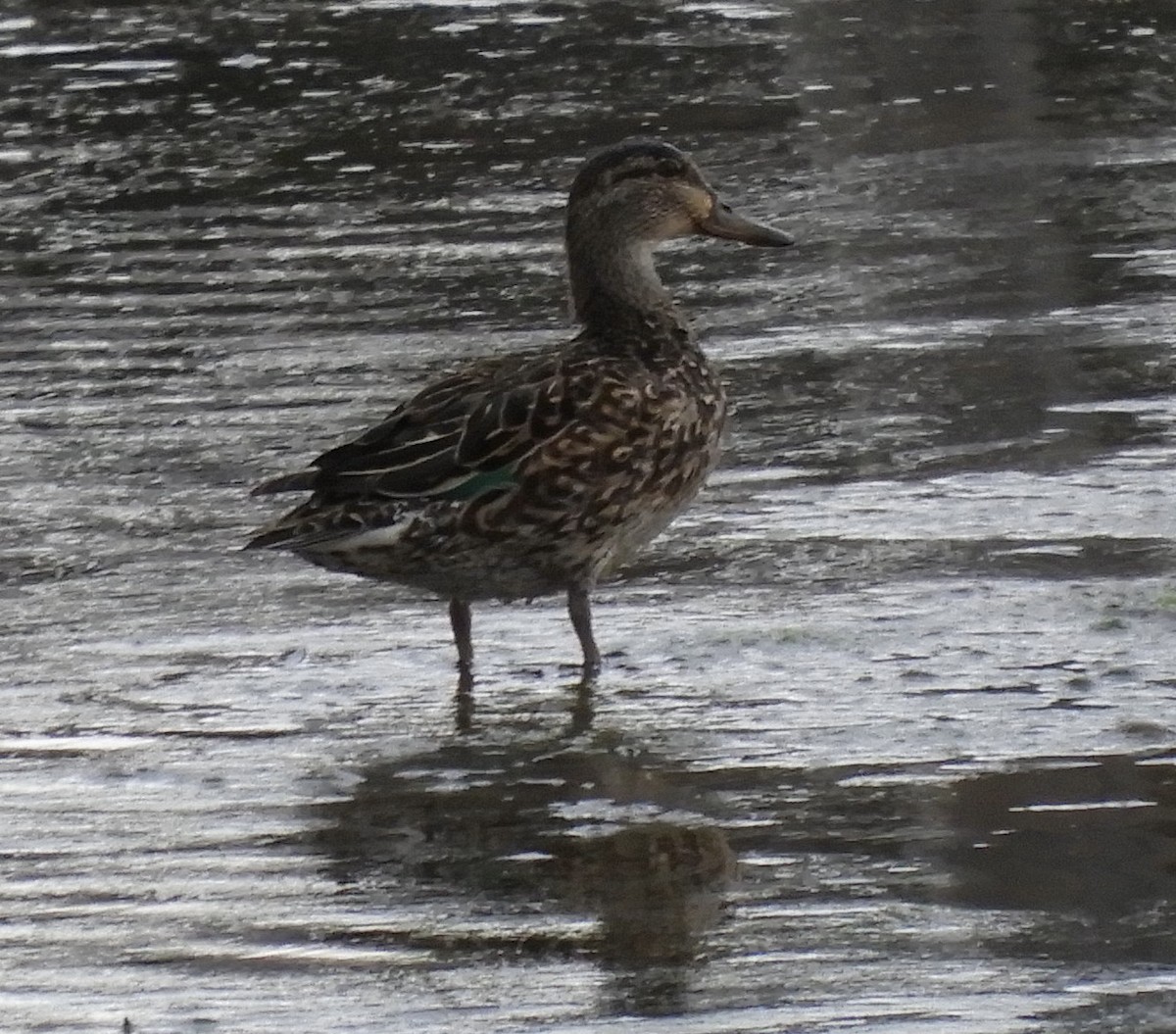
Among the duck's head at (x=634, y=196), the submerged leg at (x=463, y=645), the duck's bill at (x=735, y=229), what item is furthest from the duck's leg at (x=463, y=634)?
the duck's bill at (x=735, y=229)

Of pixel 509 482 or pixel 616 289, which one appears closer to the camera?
pixel 509 482

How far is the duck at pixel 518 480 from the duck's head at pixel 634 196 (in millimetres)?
454

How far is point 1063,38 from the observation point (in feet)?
47.5

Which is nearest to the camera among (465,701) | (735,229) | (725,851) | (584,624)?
(725,851)

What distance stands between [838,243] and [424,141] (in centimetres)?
281

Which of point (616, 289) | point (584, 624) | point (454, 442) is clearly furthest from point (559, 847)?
point (616, 289)

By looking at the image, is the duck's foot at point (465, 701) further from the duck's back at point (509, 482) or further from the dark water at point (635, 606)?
the duck's back at point (509, 482)

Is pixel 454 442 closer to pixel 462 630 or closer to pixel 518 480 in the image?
pixel 518 480

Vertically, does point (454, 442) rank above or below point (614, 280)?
below

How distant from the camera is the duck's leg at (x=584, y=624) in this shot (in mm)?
7059

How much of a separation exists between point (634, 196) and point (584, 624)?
134 centimetres

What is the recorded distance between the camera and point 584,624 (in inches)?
279

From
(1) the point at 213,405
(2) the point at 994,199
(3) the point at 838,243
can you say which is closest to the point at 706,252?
(3) the point at 838,243

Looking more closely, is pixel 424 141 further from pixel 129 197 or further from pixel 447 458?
pixel 447 458
